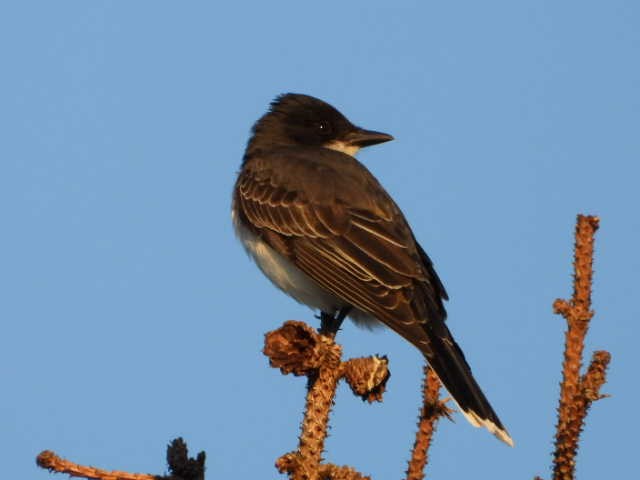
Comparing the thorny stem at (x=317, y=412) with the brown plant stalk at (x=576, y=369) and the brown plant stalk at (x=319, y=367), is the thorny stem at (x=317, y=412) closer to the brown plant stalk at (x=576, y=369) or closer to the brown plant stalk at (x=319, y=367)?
the brown plant stalk at (x=319, y=367)

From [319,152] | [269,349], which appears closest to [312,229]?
[319,152]

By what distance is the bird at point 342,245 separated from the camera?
6.61 m

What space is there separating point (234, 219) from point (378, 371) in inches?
153

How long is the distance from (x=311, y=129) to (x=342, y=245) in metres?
2.10

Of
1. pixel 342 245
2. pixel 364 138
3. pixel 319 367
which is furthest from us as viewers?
pixel 364 138

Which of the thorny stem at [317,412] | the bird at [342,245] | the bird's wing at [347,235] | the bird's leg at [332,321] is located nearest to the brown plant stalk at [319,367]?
the thorny stem at [317,412]

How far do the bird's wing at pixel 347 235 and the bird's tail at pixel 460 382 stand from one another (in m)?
0.14

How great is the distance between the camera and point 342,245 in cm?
721

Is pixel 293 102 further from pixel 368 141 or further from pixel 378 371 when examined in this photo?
pixel 378 371

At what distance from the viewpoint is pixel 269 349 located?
4.57 m

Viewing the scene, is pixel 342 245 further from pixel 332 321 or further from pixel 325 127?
pixel 325 127

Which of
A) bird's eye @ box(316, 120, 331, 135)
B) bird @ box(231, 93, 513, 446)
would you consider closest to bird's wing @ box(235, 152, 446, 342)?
bird @ box(231, 93, 513, 446)

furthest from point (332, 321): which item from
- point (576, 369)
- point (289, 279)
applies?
point (576, 369)

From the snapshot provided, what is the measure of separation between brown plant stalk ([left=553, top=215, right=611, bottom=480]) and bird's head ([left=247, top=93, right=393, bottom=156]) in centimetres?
542
